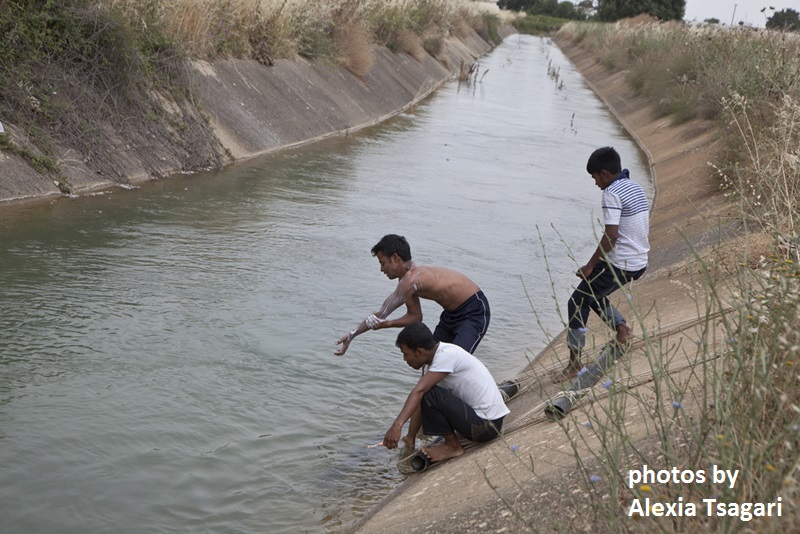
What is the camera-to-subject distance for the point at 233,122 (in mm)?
15922

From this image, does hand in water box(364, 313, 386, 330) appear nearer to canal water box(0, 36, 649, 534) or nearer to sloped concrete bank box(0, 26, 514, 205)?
canal water box(0, 36, 649, 534)

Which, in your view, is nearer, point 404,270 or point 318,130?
point 404,270

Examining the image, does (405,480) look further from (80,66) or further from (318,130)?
(318,130)

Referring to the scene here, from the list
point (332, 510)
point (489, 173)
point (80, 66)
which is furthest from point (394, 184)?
point (332, 510)

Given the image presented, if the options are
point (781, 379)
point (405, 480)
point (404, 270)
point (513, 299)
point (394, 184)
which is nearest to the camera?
point (781, 379)

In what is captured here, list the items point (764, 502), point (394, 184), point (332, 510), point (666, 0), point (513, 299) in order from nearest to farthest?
point (764, 502)
point (332, 510)
point (513, 299)
point (394, 184)
point (666, 0)

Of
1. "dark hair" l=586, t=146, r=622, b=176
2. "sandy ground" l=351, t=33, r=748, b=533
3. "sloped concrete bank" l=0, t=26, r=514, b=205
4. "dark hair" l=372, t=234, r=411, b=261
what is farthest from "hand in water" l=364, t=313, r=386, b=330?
"sloped concrete bank" l=0, t=26, r=514, b=205

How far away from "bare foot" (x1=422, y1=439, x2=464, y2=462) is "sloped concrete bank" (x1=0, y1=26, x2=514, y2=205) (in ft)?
21.3

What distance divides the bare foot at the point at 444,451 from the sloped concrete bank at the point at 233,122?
21.3ft

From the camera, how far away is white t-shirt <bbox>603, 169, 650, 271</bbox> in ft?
21.6

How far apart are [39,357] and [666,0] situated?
3139 inches

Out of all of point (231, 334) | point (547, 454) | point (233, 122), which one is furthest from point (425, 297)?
point (233, 122)

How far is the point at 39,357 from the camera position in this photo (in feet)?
22.8

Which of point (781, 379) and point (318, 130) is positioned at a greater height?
point (781, 379)
